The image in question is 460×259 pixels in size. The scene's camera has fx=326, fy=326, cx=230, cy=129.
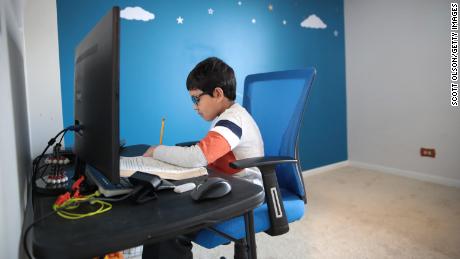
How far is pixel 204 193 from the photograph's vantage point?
737 mm

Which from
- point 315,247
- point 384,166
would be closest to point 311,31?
point 384,166

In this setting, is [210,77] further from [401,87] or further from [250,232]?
[401,87]

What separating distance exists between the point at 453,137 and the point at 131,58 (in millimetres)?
2768

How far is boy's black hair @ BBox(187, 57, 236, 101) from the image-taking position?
4.07 ft

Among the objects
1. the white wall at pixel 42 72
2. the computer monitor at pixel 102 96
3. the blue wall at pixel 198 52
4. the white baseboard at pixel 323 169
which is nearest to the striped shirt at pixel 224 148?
the computer monitor at pixel 102 96

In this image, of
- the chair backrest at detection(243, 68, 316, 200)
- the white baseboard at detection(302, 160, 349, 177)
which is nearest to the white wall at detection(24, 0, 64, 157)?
the chair backrest at detection(243, 68, 316, 200)

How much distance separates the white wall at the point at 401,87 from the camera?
288 cm

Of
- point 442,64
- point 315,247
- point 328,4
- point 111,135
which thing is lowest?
point 315,247

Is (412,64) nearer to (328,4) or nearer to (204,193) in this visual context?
(328,4)

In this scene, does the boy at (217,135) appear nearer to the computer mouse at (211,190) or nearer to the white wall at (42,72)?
the computer mouse at (211,190)

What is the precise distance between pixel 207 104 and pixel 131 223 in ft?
2.34

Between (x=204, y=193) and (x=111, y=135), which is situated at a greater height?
(x=111, y=135)

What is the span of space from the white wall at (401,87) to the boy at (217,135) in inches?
96.1

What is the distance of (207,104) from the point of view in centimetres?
128
